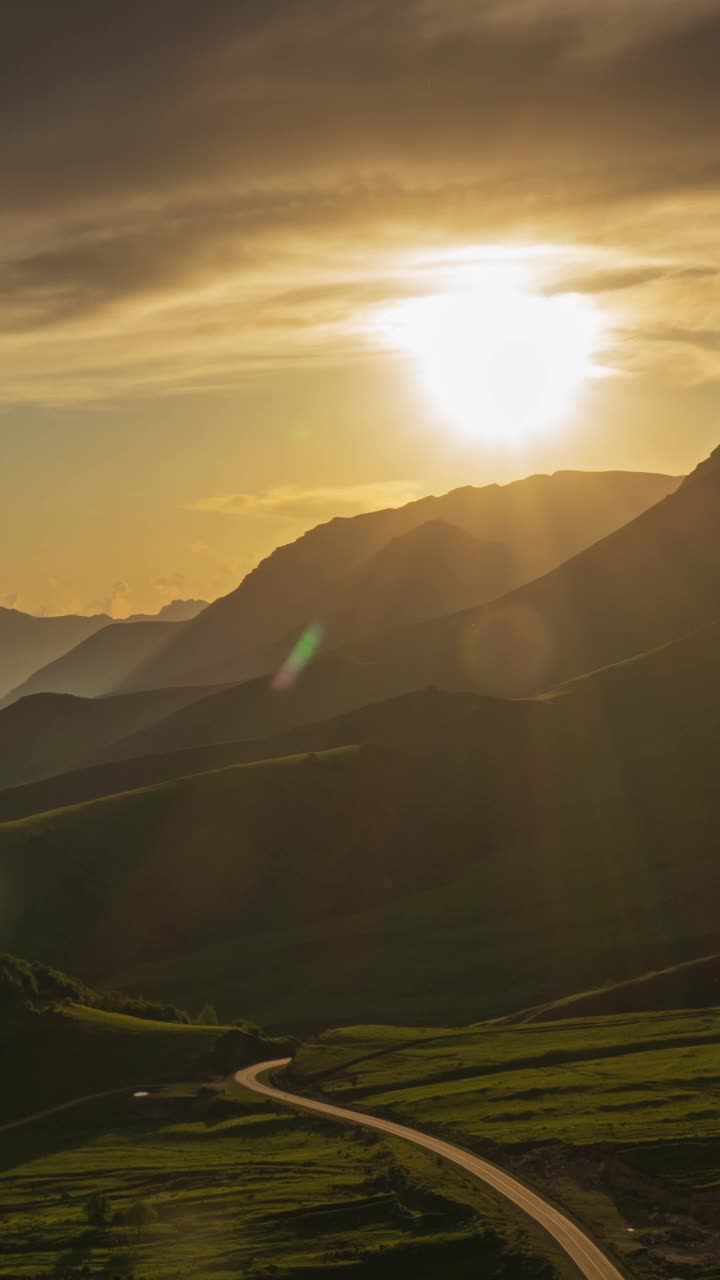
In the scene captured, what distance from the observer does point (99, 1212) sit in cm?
8594

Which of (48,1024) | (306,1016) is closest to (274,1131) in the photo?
A: (48,1024)

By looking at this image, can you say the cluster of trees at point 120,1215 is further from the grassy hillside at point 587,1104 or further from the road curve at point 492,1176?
the grassy hillside at point 587,1104

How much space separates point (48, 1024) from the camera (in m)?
138

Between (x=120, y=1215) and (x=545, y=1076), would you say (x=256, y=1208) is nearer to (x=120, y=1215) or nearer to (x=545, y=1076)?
(x=120, y=1215)

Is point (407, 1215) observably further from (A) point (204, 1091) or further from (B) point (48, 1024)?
(B) point (48, 1024)

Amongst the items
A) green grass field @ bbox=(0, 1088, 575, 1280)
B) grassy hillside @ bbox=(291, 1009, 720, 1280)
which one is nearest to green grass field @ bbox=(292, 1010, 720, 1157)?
grassy hillside @ bbox=(291, 1009, 720, 1280)

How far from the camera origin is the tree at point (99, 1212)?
85.4 metres

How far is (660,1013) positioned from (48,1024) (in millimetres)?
67044

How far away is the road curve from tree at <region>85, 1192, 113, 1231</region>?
23.6 m

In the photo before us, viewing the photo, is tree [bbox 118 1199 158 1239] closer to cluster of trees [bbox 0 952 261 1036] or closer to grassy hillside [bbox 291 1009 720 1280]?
grassy hillside [bbox 291 1009 720 1280]

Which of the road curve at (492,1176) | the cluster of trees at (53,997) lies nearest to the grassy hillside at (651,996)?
the cluster of trees at (53,997)

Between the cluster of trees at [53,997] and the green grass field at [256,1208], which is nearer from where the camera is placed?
the green grass field at [256,1208]

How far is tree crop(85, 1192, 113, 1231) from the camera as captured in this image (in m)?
85.4

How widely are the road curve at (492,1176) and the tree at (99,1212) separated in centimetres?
2361
